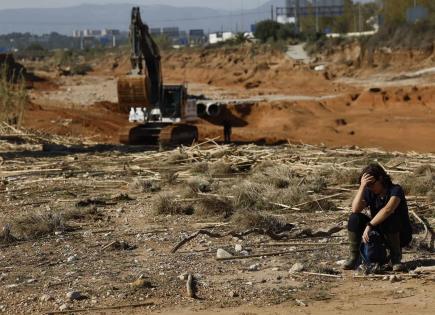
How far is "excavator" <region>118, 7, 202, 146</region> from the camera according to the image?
23875mm

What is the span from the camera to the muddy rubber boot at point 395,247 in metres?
9.12

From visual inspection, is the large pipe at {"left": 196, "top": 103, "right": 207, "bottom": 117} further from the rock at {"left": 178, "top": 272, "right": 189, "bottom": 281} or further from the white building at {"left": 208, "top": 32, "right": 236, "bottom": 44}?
the white building at {"left": 208, "top": 32, "right": 236, "bottom": 44}

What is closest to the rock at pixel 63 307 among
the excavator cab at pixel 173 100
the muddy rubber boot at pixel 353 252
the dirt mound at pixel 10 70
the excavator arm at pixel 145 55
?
the muddy rubber boot at pixel 353 252

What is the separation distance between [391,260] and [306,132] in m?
22.1

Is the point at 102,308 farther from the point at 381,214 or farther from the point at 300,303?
the point at 381,214

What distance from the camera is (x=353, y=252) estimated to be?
9.32m

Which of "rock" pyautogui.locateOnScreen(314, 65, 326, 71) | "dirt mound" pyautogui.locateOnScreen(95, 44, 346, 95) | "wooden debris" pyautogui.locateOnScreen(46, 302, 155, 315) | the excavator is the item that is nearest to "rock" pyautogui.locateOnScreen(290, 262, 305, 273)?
"wooden debris" pyautogui.locateOnScreen(46, 302, 155, 315)

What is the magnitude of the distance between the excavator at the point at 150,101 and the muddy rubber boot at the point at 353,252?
14523mm

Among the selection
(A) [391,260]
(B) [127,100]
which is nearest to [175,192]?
(A) [391,260]

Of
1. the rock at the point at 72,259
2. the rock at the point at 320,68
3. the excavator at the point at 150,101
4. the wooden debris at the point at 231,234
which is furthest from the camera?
the rock at the point at 320,68

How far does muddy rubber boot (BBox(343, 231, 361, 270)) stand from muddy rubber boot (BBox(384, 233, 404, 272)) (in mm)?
292

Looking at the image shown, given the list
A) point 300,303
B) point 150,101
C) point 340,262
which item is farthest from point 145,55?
point 300,303

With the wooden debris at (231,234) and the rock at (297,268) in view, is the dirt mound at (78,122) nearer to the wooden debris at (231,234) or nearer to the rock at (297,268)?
the wooden debris at (231,234)

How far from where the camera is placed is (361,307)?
26.9 feet
